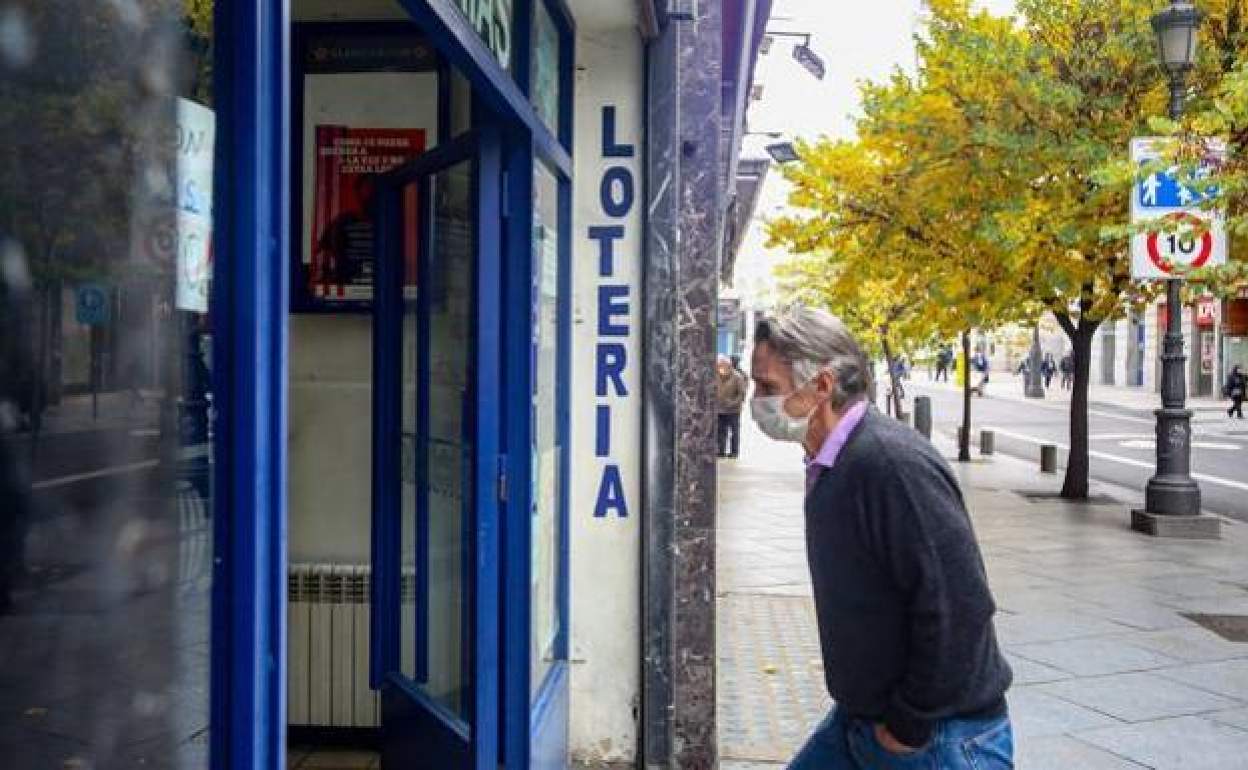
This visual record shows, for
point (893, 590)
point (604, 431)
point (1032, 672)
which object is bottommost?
point (1032, 672)

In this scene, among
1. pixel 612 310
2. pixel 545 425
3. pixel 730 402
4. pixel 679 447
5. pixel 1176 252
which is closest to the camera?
pixel 545 425

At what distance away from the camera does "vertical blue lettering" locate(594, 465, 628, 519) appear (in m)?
5.07

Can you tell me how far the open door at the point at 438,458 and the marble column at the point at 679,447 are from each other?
0.90m

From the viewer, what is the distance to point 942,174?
14.1 m

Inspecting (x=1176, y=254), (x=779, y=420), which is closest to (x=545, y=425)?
(x=779, y=420)

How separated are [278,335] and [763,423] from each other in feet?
4.52

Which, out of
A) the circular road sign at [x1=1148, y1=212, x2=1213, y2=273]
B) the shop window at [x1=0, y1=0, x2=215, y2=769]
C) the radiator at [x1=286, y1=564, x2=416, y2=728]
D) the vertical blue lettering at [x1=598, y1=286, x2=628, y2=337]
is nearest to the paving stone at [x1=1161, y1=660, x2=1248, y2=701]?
the vertical blue lettering at [x1=598, y1=286, x2=628, y2=337]

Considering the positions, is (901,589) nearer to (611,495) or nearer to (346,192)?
(611,495)

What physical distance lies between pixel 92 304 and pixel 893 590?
65.3 inches

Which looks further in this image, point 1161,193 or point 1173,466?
point 1173,466

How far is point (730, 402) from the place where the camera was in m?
18.8

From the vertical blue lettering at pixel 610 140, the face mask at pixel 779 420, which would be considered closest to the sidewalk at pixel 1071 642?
the vertical blue lettering at pixel 610 140

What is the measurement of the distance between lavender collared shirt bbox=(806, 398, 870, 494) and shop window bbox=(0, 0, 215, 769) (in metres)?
1.36

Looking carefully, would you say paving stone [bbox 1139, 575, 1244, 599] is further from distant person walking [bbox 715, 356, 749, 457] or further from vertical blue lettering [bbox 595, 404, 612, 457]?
distant person walking [bbox 715, 356, 749, 457]
